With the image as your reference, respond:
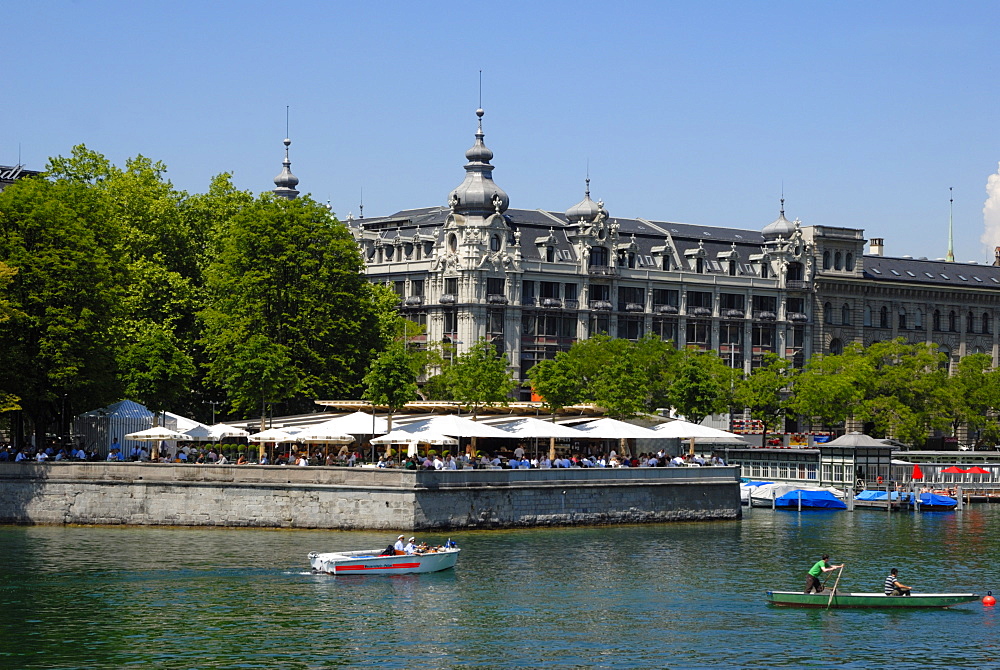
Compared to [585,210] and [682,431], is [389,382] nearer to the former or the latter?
[682,431]

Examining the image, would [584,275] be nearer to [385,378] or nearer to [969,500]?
[969,500]

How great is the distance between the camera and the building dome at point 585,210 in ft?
488

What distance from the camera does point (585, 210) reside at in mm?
149000

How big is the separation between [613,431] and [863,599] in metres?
30.8

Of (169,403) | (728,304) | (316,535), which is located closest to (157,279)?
(169,403)

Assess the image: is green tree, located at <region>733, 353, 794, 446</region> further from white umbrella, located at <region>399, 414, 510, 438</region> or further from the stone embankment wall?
the stone embankment wall

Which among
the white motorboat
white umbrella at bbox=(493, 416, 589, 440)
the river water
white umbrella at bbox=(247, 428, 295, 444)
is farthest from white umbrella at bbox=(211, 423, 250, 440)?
the white motorboat

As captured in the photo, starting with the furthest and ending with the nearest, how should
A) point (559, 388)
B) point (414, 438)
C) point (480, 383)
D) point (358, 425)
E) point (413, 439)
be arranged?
point (480, 383)
point (559, 388)
point (358, 425)
point (414, 438)
point (413, 439)

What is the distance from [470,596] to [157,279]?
45931 mm

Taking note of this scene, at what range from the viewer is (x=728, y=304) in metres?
155

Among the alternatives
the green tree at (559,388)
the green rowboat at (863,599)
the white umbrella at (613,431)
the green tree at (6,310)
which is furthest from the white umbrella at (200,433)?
the green rowboat at (863,599)

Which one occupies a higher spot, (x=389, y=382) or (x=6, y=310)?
(x=6, y=310)

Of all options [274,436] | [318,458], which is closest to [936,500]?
[318,458]

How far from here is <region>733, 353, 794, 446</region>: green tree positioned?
134250 millimetres
